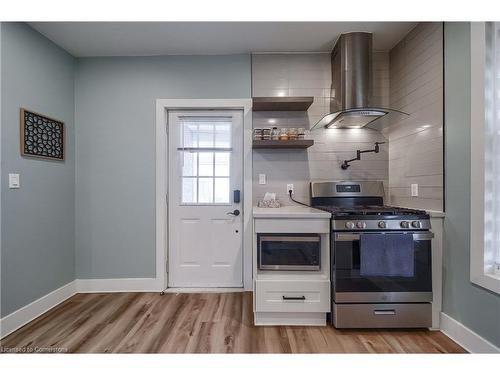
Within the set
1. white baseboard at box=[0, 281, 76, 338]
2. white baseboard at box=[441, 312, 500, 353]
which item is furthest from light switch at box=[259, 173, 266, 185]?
white baseboard at box=[0, 281, 76, 338]

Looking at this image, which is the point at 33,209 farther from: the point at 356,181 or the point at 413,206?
the point at 413,206

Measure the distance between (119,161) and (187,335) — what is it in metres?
1.87

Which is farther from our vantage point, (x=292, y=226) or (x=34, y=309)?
(x=34, y=309)

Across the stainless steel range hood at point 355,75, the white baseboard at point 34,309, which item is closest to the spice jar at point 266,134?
the stainless steel range hood at point 355,75

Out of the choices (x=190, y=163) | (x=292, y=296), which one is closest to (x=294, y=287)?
(x=292, y=296)

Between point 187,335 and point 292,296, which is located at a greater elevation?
point 292,296

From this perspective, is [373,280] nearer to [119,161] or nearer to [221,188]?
[221,188]

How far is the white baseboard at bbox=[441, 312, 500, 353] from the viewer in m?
1.58

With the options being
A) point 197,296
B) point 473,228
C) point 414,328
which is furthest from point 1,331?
point 473,228

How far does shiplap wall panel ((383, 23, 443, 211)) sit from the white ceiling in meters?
0.24

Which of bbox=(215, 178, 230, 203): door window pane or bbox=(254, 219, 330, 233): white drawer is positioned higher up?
bbox=(215, 178, 230, 203): door window pane

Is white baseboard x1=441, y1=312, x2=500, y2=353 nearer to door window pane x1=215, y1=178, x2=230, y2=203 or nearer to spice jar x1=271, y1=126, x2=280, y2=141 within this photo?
spice jar x1=271, y1=126, x2=280, y2=141

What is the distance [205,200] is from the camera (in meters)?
2.80

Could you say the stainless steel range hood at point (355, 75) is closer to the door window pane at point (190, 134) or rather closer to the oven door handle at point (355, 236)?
the oven door handle at point (355, 236)
